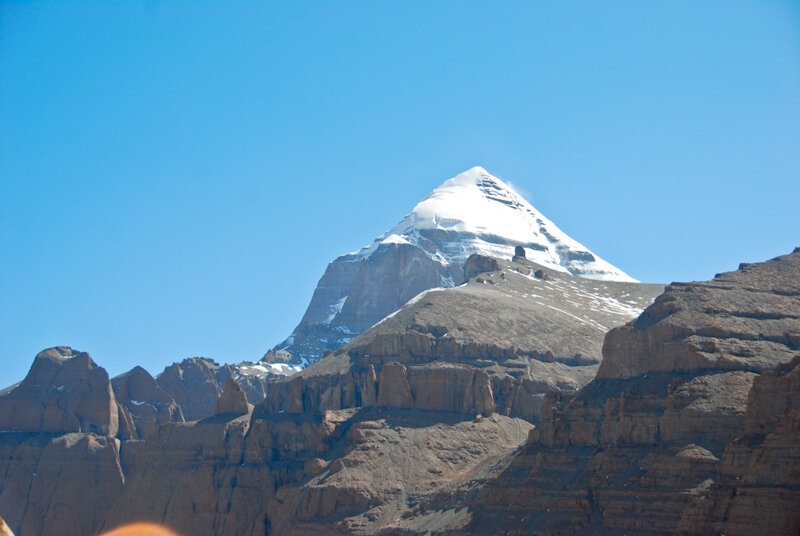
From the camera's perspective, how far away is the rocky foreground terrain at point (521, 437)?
11069cm

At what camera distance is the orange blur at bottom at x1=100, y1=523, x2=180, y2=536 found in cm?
17862

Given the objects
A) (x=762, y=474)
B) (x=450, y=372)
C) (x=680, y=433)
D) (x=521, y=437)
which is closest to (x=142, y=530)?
(x=450, y=372)

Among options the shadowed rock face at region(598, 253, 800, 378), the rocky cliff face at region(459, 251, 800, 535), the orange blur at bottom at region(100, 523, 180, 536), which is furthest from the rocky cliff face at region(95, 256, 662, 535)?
the shadowed rock face at region(598, 253, 800, 378)

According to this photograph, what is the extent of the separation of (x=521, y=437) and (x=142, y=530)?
5284 centimetres

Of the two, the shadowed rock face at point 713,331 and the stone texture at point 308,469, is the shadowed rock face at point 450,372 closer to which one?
the stone texture at point 308,469

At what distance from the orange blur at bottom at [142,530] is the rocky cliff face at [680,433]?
59100 millimetres

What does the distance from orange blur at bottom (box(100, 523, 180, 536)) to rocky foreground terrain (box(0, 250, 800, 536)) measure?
1.30 meters

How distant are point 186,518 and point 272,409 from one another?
23.0 meters

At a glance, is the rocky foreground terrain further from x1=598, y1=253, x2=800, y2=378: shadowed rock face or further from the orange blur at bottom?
the orange blur at bottom

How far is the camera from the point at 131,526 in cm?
18388

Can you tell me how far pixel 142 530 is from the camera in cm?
18125

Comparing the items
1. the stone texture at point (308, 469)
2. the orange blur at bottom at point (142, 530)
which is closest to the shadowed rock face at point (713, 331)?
the stone texture at point (308, 469)

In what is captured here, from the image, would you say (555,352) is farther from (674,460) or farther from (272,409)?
(674,460)

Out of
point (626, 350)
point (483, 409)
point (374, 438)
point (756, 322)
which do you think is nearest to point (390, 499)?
point (374, 438)
